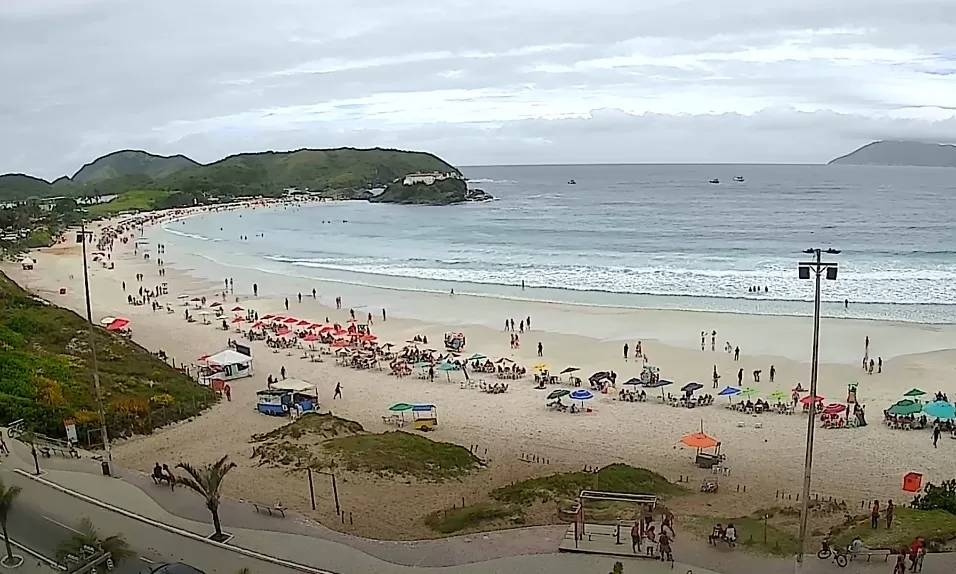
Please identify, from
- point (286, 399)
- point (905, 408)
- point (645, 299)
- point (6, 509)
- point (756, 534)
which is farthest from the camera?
point (645, 299)

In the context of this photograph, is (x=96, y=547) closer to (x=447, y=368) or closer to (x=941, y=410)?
(x=447, y=368)

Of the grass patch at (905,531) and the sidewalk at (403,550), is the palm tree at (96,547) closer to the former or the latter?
the sidewalk at (403,550)

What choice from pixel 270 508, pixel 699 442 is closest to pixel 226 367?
pixel 270 508

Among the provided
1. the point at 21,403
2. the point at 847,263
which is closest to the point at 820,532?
the point at 21,403

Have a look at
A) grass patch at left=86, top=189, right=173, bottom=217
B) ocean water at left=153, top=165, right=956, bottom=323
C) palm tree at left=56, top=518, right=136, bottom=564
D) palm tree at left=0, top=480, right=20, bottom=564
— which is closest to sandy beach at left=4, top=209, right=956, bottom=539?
palm tree at left=56, top=518, right=136, bottom=564

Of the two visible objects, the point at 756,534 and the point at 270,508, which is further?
the point at 270,508

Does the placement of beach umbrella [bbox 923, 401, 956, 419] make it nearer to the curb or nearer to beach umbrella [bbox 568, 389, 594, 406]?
beach umbrella [bbox 568, 389, 594, 406]

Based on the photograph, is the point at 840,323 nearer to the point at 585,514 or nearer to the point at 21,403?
the point at 585,514
